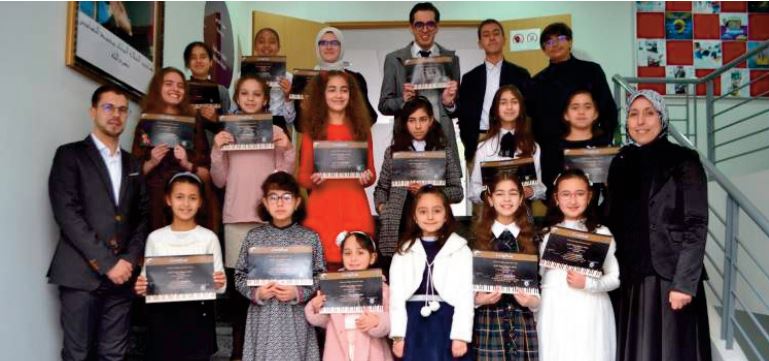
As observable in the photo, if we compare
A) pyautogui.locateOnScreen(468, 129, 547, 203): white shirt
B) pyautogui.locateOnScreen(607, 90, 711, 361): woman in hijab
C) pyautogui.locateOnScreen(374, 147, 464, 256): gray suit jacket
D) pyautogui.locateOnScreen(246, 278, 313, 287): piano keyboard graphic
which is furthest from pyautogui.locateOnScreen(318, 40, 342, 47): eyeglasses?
pyautogui.locateOnScreen(607, 90, 711, 361): woman in hijab

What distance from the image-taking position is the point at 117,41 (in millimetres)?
3723

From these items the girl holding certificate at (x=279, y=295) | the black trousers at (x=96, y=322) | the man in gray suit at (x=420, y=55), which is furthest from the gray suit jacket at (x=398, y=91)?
the black trousers at (x=96, y=322)

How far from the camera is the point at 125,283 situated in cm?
288

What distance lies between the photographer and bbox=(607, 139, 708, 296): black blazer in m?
2.64

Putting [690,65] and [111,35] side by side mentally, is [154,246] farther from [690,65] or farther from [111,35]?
[690,65]

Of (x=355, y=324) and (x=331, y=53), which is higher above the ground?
(x=331, y=53)

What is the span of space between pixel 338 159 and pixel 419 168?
16.5 inches

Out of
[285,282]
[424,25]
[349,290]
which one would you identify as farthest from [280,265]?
[424,25]

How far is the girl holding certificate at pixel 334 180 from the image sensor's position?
3244 mm

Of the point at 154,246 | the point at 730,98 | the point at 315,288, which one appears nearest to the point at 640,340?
the point at 315,288

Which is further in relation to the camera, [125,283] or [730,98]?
[730,98]

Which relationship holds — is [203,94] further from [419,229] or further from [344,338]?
[344,338]

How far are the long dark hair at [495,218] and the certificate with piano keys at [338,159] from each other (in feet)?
2.22

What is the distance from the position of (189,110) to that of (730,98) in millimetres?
5623
